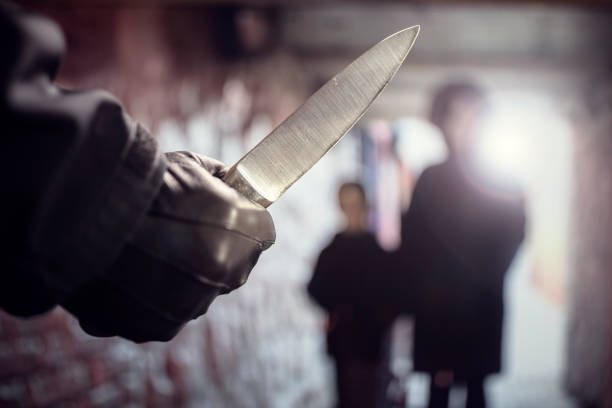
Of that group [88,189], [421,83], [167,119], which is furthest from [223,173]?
[421,83]

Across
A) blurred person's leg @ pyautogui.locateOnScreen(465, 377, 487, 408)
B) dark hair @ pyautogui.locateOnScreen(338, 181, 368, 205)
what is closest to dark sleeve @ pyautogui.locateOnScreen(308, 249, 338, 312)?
dark hair @ pyautogui.locateOnScreen(338, 181, 368, 205)

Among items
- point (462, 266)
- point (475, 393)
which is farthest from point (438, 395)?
Result: point (462, 266)

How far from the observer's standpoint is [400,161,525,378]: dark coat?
6.07 ft

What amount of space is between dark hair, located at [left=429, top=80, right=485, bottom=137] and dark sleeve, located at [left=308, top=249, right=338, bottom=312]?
0.69 metres

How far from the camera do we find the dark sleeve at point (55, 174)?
52 cm

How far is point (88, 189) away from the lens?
0.57 metres

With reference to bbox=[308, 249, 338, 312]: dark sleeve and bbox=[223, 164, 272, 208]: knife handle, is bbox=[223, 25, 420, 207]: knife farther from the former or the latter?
bbox=[308, 249, 338, 312]: dark sleeve

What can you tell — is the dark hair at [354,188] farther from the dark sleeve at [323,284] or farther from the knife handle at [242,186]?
the knife handle at [242,186]

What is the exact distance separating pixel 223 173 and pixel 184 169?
0.22 ft

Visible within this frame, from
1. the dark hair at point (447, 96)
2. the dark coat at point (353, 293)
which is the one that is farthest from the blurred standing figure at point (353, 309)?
the dark hair at point (447, 96)

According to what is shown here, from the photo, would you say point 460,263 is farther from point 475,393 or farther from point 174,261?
point 174,261

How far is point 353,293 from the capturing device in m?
2.29

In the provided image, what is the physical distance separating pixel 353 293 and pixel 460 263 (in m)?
0.55

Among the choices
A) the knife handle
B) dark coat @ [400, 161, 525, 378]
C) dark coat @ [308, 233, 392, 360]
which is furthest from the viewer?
dark coat @ [308, 233, 392, 360]
